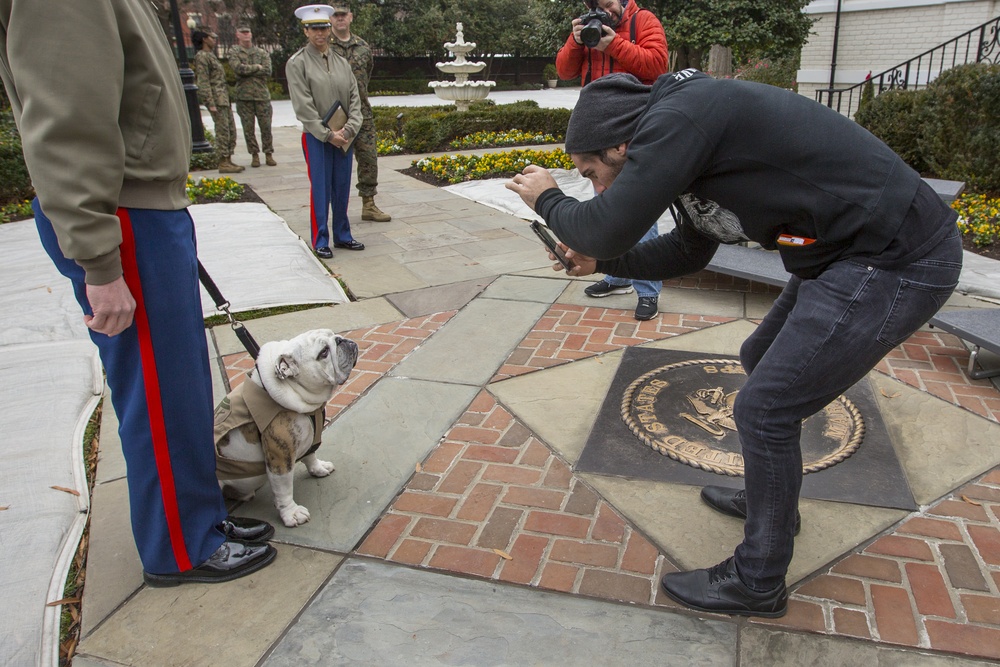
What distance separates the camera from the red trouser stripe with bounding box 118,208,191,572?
2.15 meters

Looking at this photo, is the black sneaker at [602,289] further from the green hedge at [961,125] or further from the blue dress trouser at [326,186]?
the green hedge at [961,125]

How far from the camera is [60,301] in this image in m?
5.32

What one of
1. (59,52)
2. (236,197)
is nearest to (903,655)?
(59,52)

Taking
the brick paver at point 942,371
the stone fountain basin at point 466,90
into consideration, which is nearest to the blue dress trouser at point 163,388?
the brick paver at point 942,371

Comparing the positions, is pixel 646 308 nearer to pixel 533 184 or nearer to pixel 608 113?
pixel 533 184

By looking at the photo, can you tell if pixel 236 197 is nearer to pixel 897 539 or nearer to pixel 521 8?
pixel 897 539

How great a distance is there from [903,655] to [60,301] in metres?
5.62

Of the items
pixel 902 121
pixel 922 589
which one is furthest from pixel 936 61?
pixel 922 589

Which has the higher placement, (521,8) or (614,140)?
(521,8)

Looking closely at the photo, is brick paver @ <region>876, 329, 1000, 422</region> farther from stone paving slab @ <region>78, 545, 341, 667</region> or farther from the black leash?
the black leash

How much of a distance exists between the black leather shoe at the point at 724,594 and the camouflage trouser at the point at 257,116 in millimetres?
11457

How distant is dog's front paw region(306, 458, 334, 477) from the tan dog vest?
1.20 ft

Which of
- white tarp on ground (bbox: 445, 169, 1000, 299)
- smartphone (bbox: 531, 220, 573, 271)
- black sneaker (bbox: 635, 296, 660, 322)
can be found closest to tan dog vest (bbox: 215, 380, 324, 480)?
smartphone (bbox: 531, 220, 573, 271)

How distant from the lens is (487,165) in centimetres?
1069
